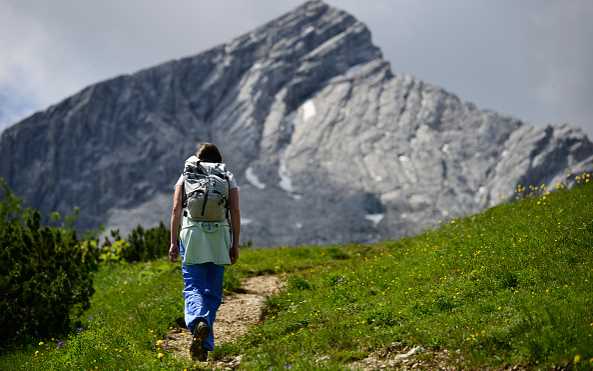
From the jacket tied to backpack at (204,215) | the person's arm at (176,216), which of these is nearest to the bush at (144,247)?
the person's arm at (176,216)

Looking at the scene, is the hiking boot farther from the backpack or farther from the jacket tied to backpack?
the backpack

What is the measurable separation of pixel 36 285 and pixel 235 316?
478 centimetres

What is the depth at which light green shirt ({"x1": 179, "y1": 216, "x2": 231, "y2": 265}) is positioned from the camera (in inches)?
374

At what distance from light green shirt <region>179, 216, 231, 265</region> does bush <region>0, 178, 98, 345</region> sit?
5.37m

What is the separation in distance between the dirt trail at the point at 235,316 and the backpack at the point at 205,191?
2.40 metres

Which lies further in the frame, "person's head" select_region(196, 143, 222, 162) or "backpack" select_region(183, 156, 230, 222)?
"person's head" select_region(196, 143, 222, 162)

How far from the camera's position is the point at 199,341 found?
29.9 ft

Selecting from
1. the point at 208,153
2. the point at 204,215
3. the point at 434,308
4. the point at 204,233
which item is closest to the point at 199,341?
the point at 204,233

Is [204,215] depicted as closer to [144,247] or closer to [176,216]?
[176,216]

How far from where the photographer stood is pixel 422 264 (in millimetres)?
12922

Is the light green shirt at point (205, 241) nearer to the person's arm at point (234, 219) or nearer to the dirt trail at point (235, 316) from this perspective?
the person's arm at point (234, 219)

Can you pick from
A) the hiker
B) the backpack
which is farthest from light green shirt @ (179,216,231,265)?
the backpack

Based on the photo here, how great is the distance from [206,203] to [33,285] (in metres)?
6.60

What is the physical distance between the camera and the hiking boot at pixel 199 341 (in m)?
9.07
